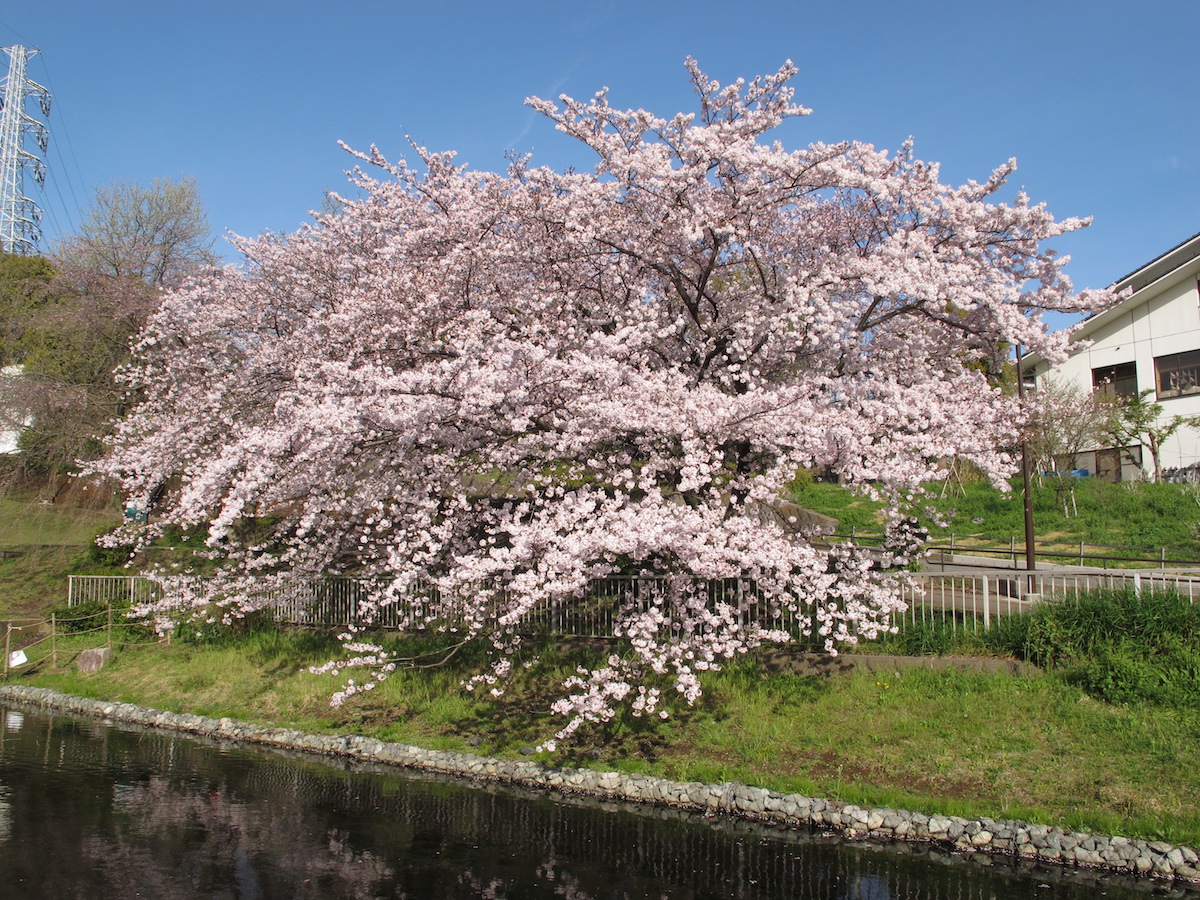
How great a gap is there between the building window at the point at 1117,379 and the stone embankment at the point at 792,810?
2629 centimetres

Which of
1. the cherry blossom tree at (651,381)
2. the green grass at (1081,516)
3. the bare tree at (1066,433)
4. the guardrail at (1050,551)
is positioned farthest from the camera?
the bare tree at (1066,433)

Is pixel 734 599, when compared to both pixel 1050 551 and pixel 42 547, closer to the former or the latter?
pixel 1050 551

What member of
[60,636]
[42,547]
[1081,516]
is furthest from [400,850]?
[1081,516]

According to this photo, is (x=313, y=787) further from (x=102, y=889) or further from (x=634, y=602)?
(x=634, y=602)

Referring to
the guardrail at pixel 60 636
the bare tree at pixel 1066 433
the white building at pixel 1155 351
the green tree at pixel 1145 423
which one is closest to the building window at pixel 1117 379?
the white building at pixel 1155 351

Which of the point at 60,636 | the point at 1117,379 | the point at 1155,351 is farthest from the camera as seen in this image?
the point at 1117,379

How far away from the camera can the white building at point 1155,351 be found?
2786 centimetres

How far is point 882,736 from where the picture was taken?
10.1 metres

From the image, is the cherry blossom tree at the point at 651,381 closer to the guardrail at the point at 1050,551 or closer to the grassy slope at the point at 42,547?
the guardrail at the point at 1050,551

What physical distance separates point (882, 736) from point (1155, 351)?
2627 centimetres

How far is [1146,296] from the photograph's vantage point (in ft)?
94.8

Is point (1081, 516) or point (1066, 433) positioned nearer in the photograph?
point (1081, 516)

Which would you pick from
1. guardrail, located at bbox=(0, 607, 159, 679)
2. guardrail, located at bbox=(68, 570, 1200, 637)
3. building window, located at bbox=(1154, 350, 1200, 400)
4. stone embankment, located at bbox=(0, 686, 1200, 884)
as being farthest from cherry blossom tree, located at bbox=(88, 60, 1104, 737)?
building window, located at bbox=(1154, 350, 1200, 400)

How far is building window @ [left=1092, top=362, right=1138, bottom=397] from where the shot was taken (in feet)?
98.2
